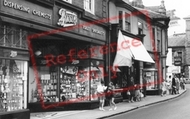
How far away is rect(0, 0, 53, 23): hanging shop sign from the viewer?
12.8 meters

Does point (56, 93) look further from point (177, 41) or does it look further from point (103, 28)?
point (177, 41)

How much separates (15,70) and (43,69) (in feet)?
14.2

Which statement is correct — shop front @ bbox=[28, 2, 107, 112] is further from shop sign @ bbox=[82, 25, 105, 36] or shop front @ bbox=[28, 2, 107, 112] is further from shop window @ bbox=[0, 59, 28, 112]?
shop window @ bbox=[0, 59, 28, 112]

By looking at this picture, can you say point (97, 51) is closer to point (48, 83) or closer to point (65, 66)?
point (65, 66)

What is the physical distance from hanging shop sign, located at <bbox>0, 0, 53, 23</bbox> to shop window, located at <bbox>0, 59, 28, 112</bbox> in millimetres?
2011

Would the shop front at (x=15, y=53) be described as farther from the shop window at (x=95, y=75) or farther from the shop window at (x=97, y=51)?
the shop window at (x=95, y=75)

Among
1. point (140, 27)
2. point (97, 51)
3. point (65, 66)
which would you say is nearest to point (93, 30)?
point (97, 51)

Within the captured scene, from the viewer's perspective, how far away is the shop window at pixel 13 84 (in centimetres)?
1309

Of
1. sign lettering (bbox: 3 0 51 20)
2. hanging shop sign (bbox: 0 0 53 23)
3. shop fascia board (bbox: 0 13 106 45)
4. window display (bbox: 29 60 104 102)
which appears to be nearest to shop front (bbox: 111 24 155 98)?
shop fascia board (bbox: 0 13 106 45)

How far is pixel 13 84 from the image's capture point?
44.9 ft

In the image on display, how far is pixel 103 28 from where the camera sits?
71.8 feet

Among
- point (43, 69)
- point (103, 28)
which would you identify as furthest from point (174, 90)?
point (43, 69)

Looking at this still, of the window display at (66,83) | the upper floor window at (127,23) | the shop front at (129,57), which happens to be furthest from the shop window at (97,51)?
the upper floor window at (127,23)

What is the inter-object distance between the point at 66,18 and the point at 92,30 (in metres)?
3.47
